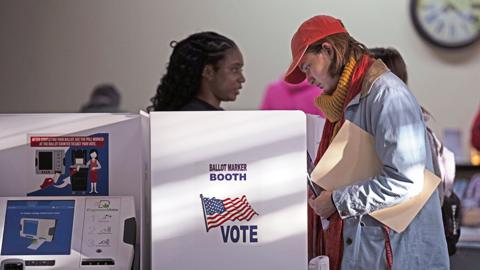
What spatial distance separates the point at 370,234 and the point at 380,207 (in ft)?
0.34

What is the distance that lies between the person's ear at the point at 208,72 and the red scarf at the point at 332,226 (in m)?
0.93

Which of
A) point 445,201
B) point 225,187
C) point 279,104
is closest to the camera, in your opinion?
point 225,187

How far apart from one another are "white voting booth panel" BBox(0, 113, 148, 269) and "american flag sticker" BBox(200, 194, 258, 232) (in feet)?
0.86

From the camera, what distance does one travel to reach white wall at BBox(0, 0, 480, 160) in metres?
6.00

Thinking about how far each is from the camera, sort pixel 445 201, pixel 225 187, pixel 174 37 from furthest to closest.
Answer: pixel 174 37 → pixel 445 201 → pixel 225 187

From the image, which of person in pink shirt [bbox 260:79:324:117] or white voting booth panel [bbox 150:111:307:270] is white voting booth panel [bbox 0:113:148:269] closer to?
white voting booth panel [bbox 150:111:307:270]

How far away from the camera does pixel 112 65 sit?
604 centimetres

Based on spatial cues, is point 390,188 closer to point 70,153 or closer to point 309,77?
point 309,77

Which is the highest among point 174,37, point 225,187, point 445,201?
point 174,37

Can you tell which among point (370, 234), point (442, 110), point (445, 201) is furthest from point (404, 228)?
point (442, 110)

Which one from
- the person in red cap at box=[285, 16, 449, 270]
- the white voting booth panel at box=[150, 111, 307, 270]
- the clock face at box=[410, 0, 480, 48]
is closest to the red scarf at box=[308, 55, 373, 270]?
the person in red cap at box=[285, 16, 449, 270]

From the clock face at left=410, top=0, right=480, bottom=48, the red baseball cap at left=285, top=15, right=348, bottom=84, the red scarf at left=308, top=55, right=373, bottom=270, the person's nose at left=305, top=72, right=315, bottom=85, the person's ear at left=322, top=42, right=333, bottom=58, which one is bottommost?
the red scarf at left=308, top=55, right=373, bottom=270

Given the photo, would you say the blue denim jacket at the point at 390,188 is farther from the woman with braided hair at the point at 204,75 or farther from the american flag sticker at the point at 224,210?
the woman with braided hair at the point at 204,75

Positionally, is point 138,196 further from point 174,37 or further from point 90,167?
point 174,37
